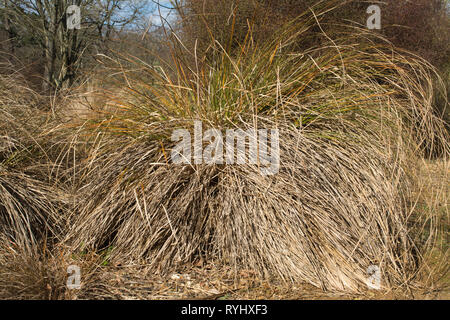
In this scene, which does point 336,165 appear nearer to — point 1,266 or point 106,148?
point 106,148

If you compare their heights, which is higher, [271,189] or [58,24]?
[58,24]

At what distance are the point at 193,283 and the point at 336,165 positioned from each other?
1.16m

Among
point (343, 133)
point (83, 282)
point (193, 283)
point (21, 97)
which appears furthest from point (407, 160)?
point (21, 97)

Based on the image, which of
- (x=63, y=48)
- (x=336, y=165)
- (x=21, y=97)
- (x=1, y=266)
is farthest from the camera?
(x=63, y=48)

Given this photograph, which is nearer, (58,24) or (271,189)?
(271,189)

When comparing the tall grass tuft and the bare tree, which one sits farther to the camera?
the bare tree

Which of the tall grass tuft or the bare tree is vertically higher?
the bare tree

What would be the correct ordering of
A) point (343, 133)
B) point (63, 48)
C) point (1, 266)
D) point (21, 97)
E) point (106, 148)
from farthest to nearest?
point (63, 48), point (21, 97), point (106, 148), point (343, 133), point (1, 266)

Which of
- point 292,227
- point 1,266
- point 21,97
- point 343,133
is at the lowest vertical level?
point 1,266

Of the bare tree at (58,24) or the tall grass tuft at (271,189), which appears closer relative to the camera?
the tall grass tuft at (271,189)

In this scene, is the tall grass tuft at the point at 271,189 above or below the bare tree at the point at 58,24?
below
